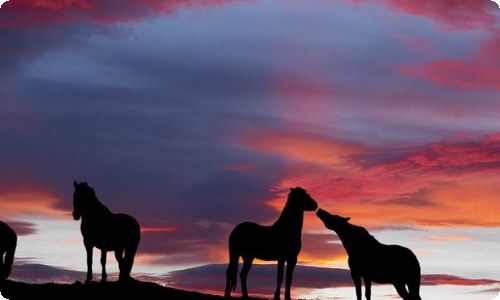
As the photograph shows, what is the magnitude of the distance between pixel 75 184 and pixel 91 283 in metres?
3.05

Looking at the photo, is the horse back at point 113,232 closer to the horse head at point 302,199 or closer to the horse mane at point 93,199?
the horse mane at point 93,199

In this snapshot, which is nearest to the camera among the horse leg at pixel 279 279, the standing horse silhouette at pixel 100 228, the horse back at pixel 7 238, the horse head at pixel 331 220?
the horse leg at pixel 279 279

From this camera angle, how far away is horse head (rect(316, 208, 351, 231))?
2978 cm

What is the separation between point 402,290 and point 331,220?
291cm

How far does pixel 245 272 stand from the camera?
30.1 meters

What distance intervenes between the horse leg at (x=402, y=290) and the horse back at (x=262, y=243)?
3.39 m

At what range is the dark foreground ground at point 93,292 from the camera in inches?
1133

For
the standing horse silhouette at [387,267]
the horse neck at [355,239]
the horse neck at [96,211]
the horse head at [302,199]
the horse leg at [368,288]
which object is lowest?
the horse leg at [368,288]

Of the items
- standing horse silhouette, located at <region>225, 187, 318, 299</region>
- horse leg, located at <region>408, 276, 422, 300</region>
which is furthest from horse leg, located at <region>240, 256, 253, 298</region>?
horse leg, located at <region>408, 276, 422, 300</region>

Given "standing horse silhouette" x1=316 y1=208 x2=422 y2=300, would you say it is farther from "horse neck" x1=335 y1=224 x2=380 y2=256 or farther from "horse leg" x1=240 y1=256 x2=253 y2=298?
"horse leg" x1=240 y1=256 x2=253 y2=298

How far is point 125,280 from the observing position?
30359 millimetres

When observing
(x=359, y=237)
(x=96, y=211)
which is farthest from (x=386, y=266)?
(x=96, y=211)

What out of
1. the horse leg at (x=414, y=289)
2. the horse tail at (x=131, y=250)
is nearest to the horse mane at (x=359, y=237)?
the horse leg at (x=414, y=289)

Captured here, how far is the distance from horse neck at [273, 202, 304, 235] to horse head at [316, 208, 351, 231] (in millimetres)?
1008
